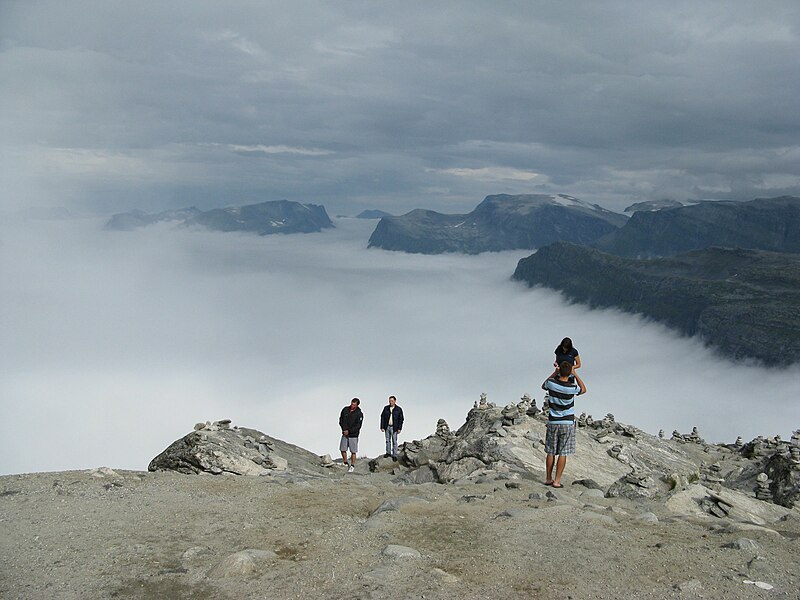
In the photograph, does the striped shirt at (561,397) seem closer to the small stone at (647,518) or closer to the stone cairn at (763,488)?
the small stone at (647,518)

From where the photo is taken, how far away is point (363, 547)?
11.1 meters

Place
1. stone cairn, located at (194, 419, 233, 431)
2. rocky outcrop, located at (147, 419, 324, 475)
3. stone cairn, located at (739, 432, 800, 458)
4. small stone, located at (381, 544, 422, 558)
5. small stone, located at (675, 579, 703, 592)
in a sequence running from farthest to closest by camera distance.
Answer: stone cairn, located at (739, 432, 800, 458) < stone cairn, located at (194, 419, 233, 431) < rocky outcrop, located at (147, 419, 324, 475) < small stone, located at (381, 544, 422, 558) < small stone, located at (675, 579, 703, 592)

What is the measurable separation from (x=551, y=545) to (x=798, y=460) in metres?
17.2

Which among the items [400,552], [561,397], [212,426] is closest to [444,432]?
[212,426]

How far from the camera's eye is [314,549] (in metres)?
11.1

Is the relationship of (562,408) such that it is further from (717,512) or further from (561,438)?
(717,512)

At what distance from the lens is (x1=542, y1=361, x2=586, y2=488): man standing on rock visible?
610 inches

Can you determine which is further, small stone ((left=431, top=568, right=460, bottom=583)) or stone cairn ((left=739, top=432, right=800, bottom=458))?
stone cairn ((left=739, top=432, right=800, bottom=458))

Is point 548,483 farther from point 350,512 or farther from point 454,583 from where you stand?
point 454,583

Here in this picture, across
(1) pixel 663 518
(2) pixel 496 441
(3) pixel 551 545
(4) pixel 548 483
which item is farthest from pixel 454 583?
(2) pixel 496 441

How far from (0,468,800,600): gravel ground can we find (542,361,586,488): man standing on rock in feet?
4.87

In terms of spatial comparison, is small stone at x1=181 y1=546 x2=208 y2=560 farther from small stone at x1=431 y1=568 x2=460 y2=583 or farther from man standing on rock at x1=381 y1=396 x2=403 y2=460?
man standing on rock at x1=381 y1=396 x2=403 y2=460

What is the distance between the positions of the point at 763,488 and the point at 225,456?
20.5m

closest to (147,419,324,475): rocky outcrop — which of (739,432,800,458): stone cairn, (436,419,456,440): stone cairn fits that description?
(436,419,456,440): stone cairn
